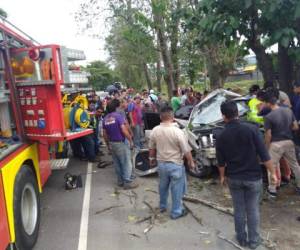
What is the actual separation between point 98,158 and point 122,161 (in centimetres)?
354

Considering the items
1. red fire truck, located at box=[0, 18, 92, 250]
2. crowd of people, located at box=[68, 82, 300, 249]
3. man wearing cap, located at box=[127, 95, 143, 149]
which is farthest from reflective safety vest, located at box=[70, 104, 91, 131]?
man wearing cap, located at box=[127, 95, 143, 149]

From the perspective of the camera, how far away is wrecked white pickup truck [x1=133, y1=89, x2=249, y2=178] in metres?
7.93

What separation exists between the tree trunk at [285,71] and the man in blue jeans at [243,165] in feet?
14.3

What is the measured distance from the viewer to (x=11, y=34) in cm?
550

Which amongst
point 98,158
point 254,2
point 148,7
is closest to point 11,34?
point 254,2

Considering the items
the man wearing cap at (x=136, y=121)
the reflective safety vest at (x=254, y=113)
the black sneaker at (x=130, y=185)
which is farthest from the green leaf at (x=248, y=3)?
the man wearing cap at (x=136, y=121)

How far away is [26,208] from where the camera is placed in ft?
17.6

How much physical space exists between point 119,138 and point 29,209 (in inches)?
110

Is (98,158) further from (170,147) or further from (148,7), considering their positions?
(148,7)

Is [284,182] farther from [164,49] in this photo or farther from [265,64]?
[164,49]

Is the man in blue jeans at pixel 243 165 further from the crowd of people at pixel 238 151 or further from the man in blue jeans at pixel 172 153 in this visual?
the man in blue jeans at pixel 172 153

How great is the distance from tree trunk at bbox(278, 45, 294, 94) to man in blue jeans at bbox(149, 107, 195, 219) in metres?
3.75

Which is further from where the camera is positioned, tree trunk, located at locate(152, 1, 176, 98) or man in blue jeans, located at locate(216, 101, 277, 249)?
tree trunk, located at locate(152, 1, 176, 98)

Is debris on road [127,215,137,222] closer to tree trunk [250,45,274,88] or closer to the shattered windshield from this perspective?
the shattered windshield
